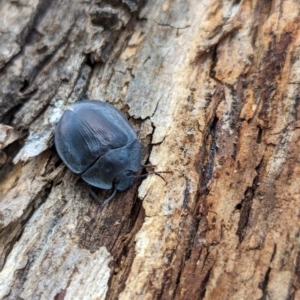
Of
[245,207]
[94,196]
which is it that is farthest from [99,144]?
[245,207]

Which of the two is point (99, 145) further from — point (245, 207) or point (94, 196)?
point (245, 207)

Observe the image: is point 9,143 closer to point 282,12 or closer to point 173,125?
point 173,125

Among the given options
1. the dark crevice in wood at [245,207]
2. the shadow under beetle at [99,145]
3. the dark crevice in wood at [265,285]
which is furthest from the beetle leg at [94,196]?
the dark crevice in wood at [265,285]

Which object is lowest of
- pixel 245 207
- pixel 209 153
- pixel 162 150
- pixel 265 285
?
pixel 265 285

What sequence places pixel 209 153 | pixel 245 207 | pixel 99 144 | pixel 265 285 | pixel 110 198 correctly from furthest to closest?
pixel 99 144 → pixel 110 198 → pixel 209 153 → pixel 245 207 → pixel 265 285

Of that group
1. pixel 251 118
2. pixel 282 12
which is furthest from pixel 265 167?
pixel 282 12

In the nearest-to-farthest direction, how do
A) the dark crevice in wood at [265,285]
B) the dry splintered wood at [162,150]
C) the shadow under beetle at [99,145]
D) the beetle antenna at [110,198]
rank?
the dark crevice in wood at [265,285] < the dry splintered wood at [162,150] < the beetle antenna at [110,198] < the shadow under beetle at [99,145]

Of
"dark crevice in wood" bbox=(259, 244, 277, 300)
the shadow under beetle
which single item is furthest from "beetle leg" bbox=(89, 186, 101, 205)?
"dark crevice in wood" bbox=(259, 244, 277, 300)

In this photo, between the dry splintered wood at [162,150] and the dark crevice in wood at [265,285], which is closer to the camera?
the dark crevice in wood at [265,285]

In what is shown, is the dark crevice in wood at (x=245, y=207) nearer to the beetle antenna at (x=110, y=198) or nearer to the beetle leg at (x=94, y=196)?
the beetle antenna at (x=110, y=198)

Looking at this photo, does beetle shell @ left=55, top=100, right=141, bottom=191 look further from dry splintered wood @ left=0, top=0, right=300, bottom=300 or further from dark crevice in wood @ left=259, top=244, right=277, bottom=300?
dark crevice in wood @ left=259, top=244, right=277, bottom=300
